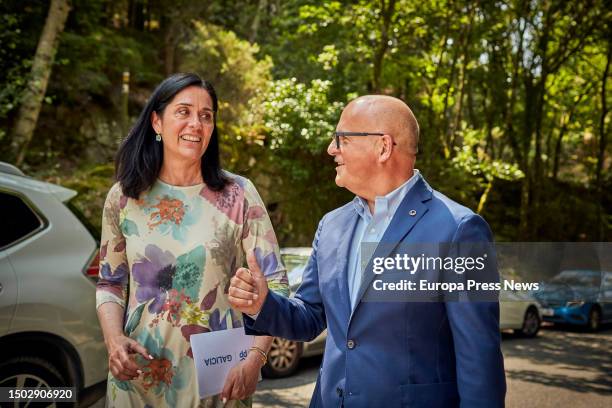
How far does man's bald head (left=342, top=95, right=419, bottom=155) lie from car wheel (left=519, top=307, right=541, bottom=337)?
11.8 metres

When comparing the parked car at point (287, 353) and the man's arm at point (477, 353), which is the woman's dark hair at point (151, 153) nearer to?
the man's arm at point (477, 353)

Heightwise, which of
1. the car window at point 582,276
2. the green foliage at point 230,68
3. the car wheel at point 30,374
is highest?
the green foliage at point 230,68

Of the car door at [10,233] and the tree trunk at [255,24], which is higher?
the tree trunk at [255,24]

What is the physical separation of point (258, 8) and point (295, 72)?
21.8 ft

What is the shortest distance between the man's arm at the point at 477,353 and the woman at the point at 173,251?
2.55 ft

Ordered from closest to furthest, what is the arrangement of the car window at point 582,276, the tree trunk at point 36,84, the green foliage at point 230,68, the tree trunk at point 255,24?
1. the car window at point 582,276
2. the tree trunk at point 36,84
3. the green foliage at point 230,68
4. the tree trunk at point 255,24

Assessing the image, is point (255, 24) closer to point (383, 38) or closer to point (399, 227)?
point (383, 38)

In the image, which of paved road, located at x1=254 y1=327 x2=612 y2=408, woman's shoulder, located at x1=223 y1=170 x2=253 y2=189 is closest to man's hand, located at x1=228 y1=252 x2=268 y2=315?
woman's shoulder, located at x1=223 y1=170 x2=253 y2=189

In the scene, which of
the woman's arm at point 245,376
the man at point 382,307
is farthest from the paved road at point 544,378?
the man at point 382,307

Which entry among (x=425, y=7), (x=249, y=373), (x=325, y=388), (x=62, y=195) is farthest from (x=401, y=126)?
(x=425, y=7)

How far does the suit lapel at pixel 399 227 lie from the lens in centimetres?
207

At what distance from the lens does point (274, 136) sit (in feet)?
49.9

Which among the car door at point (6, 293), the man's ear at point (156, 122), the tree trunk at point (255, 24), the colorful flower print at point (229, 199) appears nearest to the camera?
the colorful flower print at point (229, 199)

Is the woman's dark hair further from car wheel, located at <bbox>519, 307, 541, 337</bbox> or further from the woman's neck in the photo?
car wheel, located at <bbox>519, 307, 541, 337</bbox>
